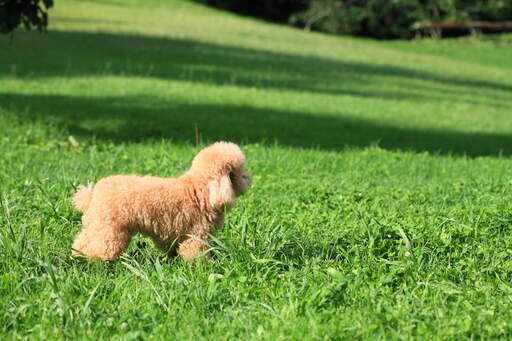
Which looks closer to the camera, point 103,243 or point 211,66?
point 103,243

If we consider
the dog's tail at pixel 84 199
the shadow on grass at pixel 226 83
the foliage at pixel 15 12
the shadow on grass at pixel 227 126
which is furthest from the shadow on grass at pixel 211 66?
the dog's tail at pixel 84 199

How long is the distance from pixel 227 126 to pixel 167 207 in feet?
24.1

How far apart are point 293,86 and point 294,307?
48.3 feet

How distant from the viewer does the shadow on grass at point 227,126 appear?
410 inches

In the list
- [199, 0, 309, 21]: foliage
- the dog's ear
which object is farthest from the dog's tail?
[199, 0, 309, 21]: foliage

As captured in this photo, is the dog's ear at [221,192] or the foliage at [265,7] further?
the foliage at [265,7]

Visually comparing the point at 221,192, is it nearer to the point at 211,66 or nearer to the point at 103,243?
the point at 103,243

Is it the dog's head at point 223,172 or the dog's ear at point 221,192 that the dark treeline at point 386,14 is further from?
the dog's ear at point 221,192

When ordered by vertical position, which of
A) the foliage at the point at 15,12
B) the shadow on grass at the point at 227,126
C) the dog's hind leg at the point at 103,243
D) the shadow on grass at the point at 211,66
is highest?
the foliage at the point at 15,12

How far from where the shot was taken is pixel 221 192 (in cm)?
413

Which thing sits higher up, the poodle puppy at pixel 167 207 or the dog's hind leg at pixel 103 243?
the poodle puppy at pixel 167 207

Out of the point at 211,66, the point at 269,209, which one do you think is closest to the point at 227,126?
the point at 269,209

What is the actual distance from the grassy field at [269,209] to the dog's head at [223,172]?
0.87 ft

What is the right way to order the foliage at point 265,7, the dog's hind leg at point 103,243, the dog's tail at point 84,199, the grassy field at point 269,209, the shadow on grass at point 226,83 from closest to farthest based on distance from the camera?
the grassy field at point 269,209
the dog's hind leg at point 103,243
the dog's tail at point 84,199
the shadow on grass at point 226,83
the foliage at point 265,7
